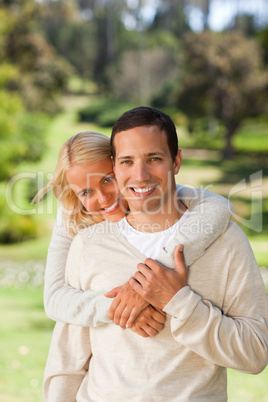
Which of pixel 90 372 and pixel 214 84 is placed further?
pixel 214 84

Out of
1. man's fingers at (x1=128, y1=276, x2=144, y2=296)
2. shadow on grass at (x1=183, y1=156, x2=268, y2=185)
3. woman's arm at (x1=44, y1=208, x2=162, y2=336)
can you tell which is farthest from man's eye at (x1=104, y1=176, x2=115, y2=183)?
shadow on grass at (x1=183, y1=156, x2=268, y2=185)

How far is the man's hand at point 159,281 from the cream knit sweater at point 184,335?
0.02 m

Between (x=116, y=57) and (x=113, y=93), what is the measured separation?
0.70 m

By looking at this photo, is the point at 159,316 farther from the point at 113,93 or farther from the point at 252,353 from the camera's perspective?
the point at 113,93

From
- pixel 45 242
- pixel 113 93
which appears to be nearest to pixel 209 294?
pixel 45 242

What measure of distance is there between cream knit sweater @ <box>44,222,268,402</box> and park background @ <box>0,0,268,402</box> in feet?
25.4

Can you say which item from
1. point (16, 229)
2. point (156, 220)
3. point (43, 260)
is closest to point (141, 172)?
point (156, 220)

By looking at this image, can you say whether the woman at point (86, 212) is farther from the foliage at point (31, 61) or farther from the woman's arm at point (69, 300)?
the foliage at point (31, 61)

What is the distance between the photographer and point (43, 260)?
→ 8430 mm

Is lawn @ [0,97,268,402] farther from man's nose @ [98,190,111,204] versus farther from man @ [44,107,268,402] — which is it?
man @ [44,107,268,402]

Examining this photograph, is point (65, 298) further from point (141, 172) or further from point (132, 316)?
point (141, 172)

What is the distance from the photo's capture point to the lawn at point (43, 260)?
3.27 metres

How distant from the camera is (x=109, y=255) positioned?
3.87 ft

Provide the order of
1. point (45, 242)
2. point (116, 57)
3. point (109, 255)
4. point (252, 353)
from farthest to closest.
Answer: point (116, 57) < point (45, 242) < point (109, 255) < point (252, 353)
